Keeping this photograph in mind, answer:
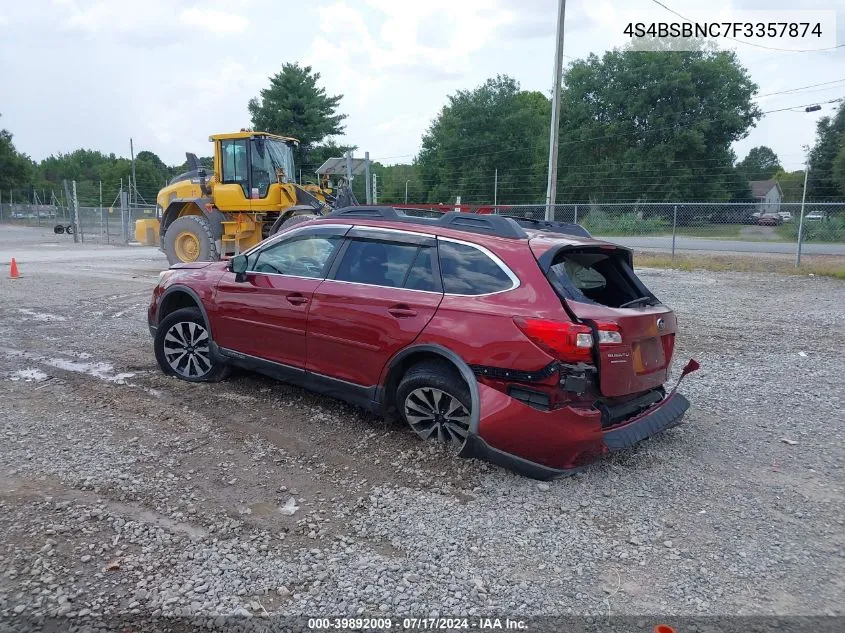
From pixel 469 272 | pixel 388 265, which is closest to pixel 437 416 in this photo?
pixel 469 272

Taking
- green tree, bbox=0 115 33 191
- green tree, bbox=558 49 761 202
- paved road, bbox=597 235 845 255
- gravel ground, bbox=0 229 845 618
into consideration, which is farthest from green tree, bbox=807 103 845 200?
green tree, bbox=0 115 33 191

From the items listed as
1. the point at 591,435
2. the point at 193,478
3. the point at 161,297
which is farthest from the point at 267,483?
the point at 161,297

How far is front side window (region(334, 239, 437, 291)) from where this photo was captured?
4.61 meters

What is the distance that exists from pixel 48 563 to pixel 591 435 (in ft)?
9.65

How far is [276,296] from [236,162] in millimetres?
10842

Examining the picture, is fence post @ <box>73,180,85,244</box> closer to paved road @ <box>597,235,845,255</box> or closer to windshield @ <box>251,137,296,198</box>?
windshield @ <box>251,137,296,198</box>

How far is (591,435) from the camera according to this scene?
12.9 feet

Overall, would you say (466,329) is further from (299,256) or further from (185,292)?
(185,292)

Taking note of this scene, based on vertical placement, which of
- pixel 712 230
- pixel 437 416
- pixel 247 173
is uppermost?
pixel 247 173

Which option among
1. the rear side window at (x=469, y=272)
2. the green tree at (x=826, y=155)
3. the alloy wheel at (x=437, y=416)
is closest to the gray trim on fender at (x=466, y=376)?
the alloy wheel at (x=437, y=416)

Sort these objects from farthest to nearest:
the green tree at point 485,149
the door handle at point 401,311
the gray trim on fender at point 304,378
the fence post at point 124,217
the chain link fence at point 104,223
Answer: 1. the green tree at point 485,149
2. the chain link fence at point 104,223
3. the fence post at point 124,217
4. the gray trim on fender at point 304,378
5. the door handle at point 401,311

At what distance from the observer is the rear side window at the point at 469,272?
427 centimetres

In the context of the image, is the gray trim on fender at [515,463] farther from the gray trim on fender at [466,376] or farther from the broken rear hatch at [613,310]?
the broken rear hatch at [613,310]

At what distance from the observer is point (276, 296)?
17.5ft
